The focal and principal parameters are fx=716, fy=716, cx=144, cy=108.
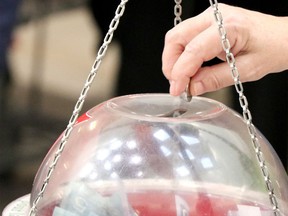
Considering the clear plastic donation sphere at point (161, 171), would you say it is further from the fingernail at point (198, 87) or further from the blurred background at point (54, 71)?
the blurred background at point (54, 71)

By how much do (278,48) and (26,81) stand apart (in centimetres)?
205

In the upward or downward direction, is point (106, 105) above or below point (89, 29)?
above

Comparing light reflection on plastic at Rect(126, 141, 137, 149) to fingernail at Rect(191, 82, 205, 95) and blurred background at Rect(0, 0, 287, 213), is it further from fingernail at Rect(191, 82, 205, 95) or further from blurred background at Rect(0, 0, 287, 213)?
blurred background at Rect(0, 0, 287, 213)

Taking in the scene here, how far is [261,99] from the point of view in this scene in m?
1.62

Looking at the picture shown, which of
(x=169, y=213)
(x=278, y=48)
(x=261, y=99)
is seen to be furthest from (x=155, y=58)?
(x=169, y=213)

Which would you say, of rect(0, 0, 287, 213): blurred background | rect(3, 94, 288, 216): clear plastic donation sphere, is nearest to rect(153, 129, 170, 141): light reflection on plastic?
rect(3, 94, 288, 216): clear plastic donation sphere

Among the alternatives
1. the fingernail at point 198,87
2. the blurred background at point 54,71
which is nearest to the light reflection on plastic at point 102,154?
the fingernail at point 198,87

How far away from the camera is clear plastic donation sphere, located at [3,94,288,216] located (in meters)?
0.69

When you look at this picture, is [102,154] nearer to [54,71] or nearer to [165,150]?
[165,150]

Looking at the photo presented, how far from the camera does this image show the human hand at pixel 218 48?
727 millimetres

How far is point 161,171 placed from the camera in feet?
2.28

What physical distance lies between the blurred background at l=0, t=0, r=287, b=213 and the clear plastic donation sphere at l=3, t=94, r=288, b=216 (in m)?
0.92

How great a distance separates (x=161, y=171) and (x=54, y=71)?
231cm

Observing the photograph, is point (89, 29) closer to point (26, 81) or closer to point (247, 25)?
point (26, 81)
